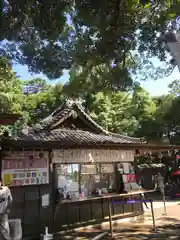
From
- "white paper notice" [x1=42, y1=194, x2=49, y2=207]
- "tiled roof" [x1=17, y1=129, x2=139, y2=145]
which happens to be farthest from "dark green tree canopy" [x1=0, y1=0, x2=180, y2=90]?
"white paper notice" [x1=42, y1=194, x2=49, y2=207]

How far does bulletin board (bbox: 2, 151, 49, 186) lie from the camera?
848 centimetres

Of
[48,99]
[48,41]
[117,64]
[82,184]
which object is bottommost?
[82,184]

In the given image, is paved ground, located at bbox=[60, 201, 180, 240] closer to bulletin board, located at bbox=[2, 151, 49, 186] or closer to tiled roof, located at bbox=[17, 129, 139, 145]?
bulletin board, located at bbox=[2, 151, 49, 186]

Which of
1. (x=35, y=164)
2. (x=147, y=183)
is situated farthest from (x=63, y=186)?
(x=147, y=183)

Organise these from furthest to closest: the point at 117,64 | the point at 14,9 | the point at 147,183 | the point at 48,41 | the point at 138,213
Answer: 1. the point at 147,183
2. the point at 138,213
3. the point at 117,64
4. the point at 48,41
5. the point at 14,9

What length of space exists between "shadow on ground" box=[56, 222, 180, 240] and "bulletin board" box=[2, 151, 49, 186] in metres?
2.37

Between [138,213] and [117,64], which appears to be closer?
[117,64]

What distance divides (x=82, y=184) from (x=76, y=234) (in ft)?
7.17

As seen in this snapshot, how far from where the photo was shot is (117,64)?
9.35 metres

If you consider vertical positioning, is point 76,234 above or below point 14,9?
below

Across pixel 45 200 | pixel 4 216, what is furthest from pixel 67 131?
pixel 4 216

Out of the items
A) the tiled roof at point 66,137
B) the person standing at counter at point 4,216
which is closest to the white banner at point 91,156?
the tiled roof at point 66,137

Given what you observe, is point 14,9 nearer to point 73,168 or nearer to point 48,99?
point 73,168

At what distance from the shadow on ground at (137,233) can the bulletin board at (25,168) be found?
2373 millimetres
